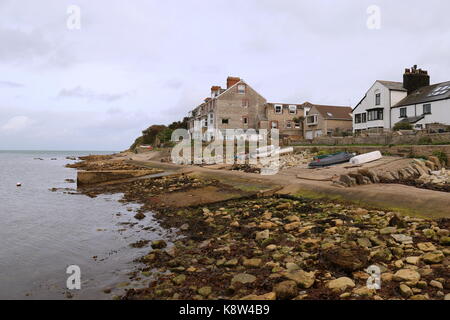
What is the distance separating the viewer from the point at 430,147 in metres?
19.9

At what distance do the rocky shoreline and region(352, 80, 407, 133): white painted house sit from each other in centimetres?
3658

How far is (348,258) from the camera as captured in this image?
20.0ft

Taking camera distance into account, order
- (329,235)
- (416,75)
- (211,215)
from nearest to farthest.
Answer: (329,235), (211,215), (416,75)

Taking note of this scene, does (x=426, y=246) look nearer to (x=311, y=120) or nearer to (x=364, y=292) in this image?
(x=364, y=292)

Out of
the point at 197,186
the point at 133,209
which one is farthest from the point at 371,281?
the point at 197,186

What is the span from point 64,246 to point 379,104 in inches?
1787

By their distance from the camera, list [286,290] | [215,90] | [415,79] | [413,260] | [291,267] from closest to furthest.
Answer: [286,290], [413,260], [291,267], [415,79], [215,90]

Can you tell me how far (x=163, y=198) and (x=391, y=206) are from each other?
10.4m

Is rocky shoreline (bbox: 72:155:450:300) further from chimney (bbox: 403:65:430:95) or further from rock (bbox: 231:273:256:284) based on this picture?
chimney (bbox: 403:65:430:95)

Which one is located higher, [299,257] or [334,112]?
[334,112]

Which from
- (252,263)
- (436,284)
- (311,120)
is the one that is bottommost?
(252,263)

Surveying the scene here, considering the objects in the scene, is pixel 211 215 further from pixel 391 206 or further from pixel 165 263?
pixel 391 206

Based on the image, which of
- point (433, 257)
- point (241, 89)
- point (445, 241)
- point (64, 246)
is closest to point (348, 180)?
point (445, 241)

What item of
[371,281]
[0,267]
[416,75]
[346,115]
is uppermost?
[416,75]
